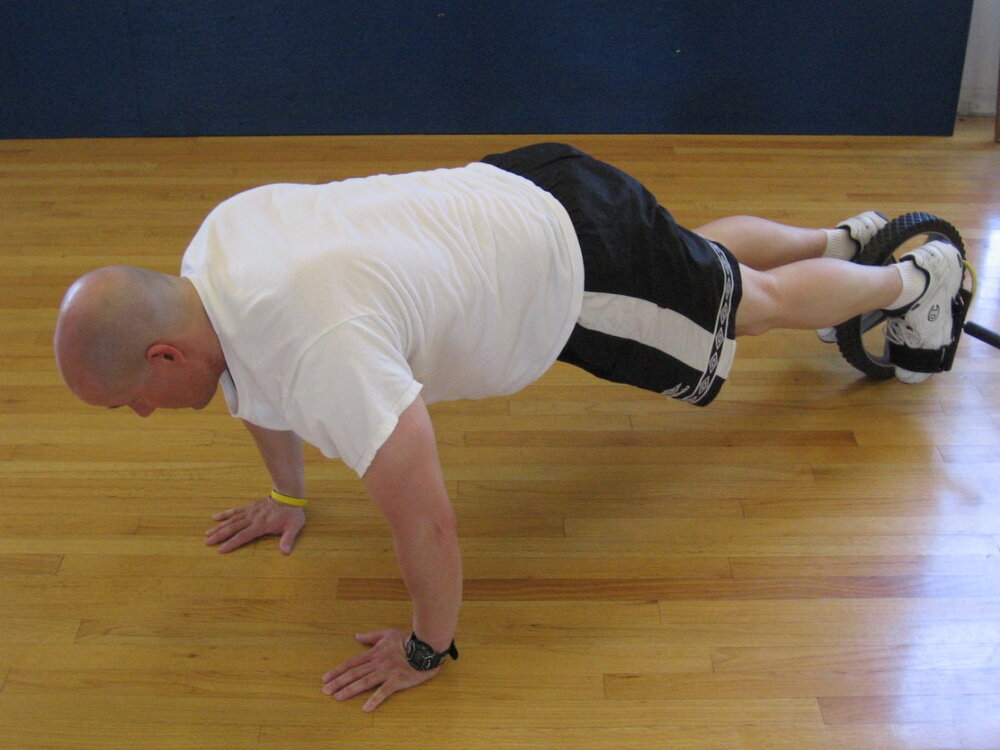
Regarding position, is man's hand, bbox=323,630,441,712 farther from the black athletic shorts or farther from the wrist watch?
the black athletic shorts

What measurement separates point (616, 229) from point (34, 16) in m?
2.58

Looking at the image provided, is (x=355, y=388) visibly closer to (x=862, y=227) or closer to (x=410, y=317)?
(x=410, y=317)

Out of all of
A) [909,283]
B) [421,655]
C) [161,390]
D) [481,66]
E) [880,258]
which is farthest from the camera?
[481,66]

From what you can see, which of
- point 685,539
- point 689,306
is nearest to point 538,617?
point 685,539

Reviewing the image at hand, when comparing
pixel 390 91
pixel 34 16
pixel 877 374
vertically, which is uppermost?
pixel 34 16

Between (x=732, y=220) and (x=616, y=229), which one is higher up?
(x=616, y=229)

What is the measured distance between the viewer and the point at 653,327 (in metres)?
1.54

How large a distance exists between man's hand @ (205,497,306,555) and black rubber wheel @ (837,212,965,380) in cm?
111

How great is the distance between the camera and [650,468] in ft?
6.08

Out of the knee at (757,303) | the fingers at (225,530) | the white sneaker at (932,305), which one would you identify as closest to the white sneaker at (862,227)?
the white sneaker at (932,305)

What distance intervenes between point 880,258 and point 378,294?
46.8 inches

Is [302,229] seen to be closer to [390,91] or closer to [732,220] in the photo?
[732,220]

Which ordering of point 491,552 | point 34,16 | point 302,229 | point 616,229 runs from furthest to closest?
point 34,16 < point 491,552 < point 616,229 < point 302,229

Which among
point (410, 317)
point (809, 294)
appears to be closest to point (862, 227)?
point (809, 294)
